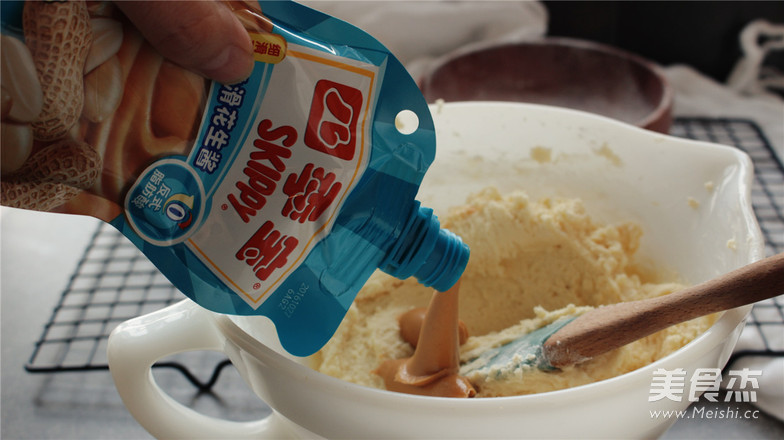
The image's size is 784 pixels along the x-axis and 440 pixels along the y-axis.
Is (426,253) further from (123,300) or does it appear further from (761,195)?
(761,195)

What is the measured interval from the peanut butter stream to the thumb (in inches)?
10.6

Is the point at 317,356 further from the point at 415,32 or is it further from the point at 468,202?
the point at 415,32

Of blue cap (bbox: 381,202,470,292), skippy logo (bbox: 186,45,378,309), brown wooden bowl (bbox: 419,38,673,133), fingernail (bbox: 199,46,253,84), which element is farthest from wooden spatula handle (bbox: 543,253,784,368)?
brown wooden bowl (bbox: 419,38,673,133)

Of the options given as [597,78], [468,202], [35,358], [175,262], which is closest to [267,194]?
[175,262]

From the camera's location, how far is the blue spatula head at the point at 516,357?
0.56m

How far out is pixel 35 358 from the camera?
82cm

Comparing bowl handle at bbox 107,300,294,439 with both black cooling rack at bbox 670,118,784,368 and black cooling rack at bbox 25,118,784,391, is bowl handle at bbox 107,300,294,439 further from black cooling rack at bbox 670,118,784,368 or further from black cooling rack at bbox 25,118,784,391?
black cooling rack at bbox 670,118,784,368

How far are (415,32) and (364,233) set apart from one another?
0.89 meters

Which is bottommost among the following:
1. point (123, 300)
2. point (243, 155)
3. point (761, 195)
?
point (123, 300)

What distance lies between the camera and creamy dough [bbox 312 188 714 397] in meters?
0.68

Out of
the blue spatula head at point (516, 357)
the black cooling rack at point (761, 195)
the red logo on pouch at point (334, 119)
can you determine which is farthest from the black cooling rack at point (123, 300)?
the red logo on pouch at point (334, 119)

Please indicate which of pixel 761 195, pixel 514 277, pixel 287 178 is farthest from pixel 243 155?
pixel 761 195

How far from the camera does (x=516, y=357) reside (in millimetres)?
566

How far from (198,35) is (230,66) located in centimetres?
3
